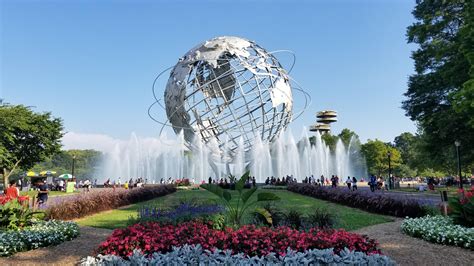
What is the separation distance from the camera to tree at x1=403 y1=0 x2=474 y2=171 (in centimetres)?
2259

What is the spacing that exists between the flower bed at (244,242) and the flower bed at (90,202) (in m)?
7.35

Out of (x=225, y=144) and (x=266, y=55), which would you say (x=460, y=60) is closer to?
(x=266, y=55)

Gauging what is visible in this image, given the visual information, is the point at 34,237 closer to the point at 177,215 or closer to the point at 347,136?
the point at 177,215

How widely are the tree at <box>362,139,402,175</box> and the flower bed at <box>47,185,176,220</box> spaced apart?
207ft

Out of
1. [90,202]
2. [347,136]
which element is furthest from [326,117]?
[90,202]

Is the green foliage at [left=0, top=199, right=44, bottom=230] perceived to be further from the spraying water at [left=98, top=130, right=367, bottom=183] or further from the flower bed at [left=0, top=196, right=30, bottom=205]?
the spraying water at [left=98, top=130, right=367, bottom=183]

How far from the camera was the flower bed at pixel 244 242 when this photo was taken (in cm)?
659

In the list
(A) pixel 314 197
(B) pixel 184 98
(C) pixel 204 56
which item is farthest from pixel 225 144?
(A) pixel 314 197

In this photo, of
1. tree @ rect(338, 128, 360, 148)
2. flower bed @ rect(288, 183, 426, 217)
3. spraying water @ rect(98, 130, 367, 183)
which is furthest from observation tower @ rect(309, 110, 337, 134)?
flower bed @ rect(288, 183, 426, 217)

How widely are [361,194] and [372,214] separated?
8.03 feet

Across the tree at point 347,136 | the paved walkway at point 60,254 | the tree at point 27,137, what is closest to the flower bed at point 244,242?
the paved walkway at point 60,254

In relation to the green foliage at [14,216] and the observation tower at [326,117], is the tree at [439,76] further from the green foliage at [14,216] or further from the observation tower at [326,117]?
the observation tower at [326,117]

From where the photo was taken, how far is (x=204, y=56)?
33.4m

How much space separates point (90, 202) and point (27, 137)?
26755 millimetres
